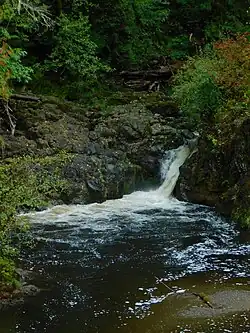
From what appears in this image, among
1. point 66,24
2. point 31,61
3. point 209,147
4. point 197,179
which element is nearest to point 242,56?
point 209,147

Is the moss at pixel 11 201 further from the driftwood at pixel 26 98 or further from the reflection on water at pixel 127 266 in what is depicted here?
the driftwood at pixel 26 98

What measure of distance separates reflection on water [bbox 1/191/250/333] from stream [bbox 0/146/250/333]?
0.05 feet

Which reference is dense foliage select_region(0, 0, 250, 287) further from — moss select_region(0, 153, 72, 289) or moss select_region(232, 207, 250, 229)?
moss select_region(232, 207, 250, 229)

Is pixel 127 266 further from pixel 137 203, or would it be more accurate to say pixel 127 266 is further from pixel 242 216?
pixel 137 203

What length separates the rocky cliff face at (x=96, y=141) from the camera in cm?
1448

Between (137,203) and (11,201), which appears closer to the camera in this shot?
(11,201)

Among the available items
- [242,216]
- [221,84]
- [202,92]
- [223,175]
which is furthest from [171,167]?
[242,216]

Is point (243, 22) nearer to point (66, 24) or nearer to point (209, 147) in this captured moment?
point (66, 24)

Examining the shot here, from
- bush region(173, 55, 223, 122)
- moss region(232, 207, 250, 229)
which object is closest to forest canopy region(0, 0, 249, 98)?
bush region(173, 55, 223, 122)

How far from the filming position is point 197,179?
46.6ft

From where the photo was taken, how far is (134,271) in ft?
29.2

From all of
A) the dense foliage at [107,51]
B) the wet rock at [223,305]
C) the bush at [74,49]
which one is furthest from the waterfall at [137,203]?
the wet rock at [223,305]

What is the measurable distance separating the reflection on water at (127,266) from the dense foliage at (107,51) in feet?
3.16

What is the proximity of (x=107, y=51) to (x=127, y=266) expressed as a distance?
14.7 metres
